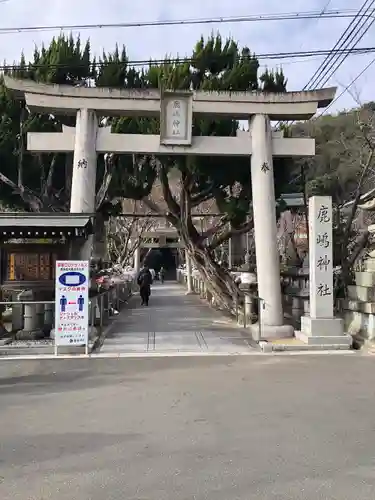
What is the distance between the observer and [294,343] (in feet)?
40.6

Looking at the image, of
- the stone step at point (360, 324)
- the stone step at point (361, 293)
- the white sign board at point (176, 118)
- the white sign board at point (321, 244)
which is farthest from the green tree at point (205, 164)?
the stone step at point (360, 324)

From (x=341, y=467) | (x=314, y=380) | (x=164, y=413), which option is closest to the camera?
(x=341, y=467)

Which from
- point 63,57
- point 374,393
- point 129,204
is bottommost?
point 374,393

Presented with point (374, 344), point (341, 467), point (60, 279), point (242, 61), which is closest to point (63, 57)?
point (242, 61)

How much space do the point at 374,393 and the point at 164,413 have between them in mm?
3267

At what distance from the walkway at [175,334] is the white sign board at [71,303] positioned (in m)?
0.88

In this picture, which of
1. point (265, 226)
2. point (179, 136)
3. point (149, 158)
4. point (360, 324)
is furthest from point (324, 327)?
point (149, 158)

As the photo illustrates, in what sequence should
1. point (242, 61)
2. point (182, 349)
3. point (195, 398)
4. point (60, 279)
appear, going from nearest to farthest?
point (195, 398) < point (60, 279) < point (182, 349) < point (242, 61)

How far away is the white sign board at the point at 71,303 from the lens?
37.6 ft

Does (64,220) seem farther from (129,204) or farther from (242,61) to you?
(129,204)

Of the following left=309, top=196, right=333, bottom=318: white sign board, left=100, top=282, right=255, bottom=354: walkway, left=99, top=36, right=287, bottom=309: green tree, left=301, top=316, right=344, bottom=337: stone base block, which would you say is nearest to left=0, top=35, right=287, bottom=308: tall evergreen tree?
left=99, top=36, right=287, bottom=309: green tree

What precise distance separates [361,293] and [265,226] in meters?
2.87

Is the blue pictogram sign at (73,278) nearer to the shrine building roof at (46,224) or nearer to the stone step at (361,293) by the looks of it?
the shrine building roof at (46,224)

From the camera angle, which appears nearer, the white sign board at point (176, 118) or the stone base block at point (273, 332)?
the stone base block at point (273, 332)
